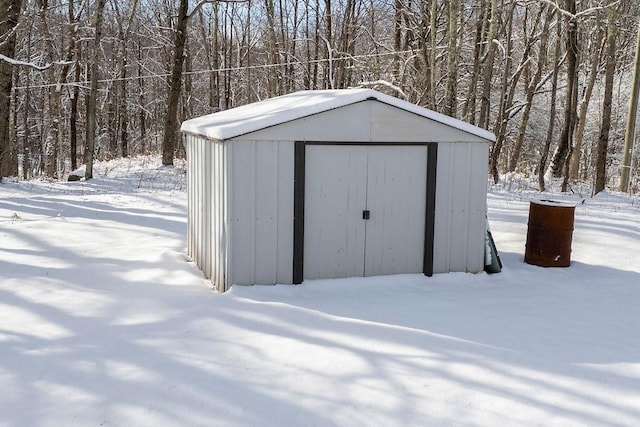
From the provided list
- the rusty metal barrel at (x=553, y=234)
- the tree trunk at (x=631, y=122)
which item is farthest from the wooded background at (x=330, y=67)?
the rusty metal barrel at (x=553, y=234)

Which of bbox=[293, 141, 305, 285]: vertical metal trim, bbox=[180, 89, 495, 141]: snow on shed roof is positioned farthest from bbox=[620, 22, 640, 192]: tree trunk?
bbox=[293, 141, 305, 285]: vertical metal trim

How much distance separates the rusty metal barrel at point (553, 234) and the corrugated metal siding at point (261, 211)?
3.18 metres

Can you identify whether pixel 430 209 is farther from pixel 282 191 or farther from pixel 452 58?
pixel 452 58

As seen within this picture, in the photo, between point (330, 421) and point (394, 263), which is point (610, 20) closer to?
point (394, 263)

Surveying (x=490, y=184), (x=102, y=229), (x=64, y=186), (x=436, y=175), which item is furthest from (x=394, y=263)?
(x=64, y=186)

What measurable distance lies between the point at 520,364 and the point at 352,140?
282 centimetres

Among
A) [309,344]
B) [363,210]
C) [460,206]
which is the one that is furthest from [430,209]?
[309,344]

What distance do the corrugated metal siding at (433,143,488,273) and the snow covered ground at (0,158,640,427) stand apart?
241 millimetres

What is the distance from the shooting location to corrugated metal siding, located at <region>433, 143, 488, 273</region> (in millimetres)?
6418

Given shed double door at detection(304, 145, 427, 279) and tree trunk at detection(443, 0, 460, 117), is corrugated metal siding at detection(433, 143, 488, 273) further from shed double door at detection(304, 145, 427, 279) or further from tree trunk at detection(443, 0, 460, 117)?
tree trunk at detection(443, 0, 460, 117)

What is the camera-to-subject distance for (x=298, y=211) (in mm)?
5891

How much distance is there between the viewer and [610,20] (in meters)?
13.5

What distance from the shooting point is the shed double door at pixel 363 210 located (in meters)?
6.03

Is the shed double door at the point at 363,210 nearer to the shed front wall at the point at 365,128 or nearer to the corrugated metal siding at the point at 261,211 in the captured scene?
the shed front wall at the point at 365,128
